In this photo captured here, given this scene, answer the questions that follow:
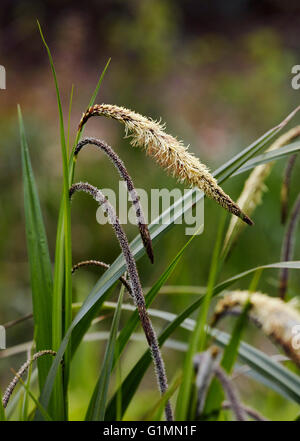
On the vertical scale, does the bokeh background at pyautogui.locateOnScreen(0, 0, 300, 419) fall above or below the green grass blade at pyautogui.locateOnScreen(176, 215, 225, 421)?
above

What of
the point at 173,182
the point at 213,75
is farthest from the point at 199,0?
the point at 173,182

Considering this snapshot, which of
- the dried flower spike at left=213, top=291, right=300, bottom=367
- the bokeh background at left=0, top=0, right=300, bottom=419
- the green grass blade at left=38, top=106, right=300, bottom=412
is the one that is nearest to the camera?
the dried flower spike at left=213, top=291, right=300, bottom=367

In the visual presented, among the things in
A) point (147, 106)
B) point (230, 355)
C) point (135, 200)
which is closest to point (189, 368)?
point (230, 355)

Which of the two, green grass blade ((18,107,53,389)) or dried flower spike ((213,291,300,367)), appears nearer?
dried flower spike ((213,291,300,367))

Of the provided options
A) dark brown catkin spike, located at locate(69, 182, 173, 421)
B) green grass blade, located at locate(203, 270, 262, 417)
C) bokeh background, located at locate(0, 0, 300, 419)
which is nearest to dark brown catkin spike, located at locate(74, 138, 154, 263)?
dark brown catkin spike, located at locate(69, 182, 173, 421)

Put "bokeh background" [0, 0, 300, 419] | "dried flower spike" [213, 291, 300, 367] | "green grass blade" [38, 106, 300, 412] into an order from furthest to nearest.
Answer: "bokeh background" [0, 0, 300, 419] → "green grass blade" [38, 106, 300, 412] → "dried flower spike" [213, 291, 300, 367]

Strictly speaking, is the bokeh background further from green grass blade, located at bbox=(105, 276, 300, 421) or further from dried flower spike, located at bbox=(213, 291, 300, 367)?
dried flower spike, located at bbox=(213, 291, 300, 367)
